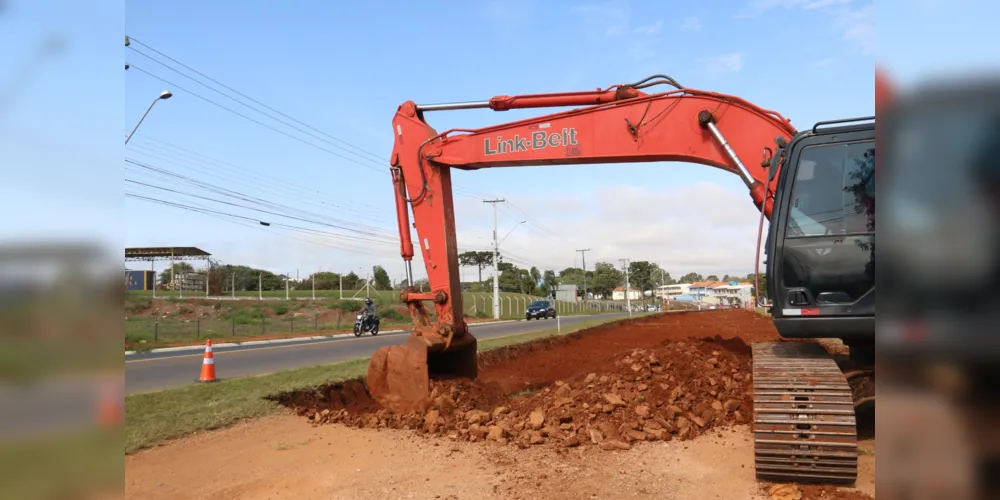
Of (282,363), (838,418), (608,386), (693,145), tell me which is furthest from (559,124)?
(282,363)

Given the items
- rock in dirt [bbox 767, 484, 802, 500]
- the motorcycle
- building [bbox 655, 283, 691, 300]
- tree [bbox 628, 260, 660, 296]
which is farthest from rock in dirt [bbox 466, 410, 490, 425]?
building [bbox 655, 283, 691, 300]

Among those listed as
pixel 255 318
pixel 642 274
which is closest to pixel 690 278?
pixel 642 274

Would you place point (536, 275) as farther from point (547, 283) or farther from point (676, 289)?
point (676, 289)

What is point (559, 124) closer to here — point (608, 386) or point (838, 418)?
point (608, 386)

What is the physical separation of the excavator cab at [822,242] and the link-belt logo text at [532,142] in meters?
3.24

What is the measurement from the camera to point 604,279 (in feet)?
414

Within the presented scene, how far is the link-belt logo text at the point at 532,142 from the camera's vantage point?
27.7 feet

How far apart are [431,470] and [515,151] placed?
14.9 feet

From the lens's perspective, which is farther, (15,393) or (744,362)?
(744,362)

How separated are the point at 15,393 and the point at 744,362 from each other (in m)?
9.76

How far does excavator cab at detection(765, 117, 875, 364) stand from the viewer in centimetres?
511

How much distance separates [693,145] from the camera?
767 centimetres

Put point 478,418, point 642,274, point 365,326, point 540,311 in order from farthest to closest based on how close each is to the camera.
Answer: point 642,274 → point 540,311 → point 365,326 → point 478,418

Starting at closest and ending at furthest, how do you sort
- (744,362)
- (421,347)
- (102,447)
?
(102,447) → (421,347) → (744,362)
